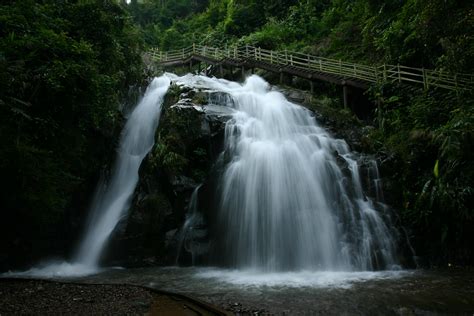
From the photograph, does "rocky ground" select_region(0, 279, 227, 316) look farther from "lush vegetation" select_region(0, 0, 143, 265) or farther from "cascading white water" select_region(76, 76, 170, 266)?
"cascading white water" select_region(76, 76, 170, 266)

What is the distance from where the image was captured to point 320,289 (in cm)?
780

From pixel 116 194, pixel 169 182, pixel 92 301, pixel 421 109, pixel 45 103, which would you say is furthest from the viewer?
pixel 421 109

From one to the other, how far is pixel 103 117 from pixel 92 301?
6.72 meters

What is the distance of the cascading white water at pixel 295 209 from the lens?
10.4m

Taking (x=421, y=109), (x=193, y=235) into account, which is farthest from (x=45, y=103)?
(x=421, y=109)

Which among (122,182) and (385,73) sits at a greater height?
(385,73)

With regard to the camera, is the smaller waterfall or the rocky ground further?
the smaller waterfall

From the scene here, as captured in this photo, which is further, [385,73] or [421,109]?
[385,73]

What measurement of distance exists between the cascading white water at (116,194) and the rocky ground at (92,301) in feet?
10.2

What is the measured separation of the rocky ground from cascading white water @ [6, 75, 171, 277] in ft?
10.2

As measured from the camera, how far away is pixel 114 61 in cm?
1327

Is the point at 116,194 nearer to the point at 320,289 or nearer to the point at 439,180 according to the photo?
the point at 320,289

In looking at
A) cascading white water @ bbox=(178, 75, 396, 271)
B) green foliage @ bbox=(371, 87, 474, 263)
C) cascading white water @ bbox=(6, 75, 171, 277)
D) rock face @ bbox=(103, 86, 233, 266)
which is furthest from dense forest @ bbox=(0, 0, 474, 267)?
rock face @ bbox=(103, 86, 233, 266)

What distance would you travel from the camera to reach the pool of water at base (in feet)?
20.9
